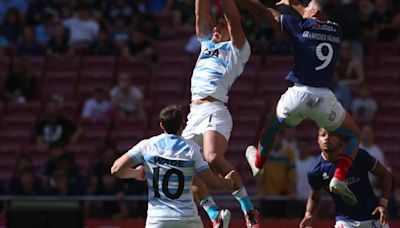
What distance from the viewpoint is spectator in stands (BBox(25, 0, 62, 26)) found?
26.2 metres

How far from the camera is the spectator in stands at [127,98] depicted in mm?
23734

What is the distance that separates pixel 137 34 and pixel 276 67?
8.03 ft

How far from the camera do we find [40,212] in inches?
688

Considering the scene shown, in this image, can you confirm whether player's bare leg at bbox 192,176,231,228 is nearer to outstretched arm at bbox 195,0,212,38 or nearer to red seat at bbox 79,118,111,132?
outstretched arm at bbox 195,0,212,38

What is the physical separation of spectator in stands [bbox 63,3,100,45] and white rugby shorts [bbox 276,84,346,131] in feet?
34.7

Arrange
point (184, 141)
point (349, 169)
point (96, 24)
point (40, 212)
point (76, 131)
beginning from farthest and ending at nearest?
point (96, 24), point (76, 131), point (40, 212), point (349, 169), point (184, 141)

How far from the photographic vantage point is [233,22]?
50.3 feet

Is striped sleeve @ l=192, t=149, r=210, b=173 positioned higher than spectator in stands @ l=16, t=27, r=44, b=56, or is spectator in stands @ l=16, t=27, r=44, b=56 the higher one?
spectator in stands @ l=16, t=27, r=44, b=56

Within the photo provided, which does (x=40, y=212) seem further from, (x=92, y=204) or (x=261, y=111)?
(x=261, y=111)

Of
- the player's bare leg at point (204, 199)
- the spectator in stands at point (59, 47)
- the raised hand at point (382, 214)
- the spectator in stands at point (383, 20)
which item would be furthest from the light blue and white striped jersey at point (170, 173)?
the spectator in stands at point (59, 47)

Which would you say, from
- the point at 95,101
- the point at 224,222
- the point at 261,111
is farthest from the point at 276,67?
the point at 224,222

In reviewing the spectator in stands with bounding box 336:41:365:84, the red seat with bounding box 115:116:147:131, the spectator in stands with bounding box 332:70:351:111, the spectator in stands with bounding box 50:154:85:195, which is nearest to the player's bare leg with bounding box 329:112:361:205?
the spectator in stands with bounding box 50:154:85:195

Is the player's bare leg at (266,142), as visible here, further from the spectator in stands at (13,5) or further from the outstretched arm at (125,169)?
the spectator in stands at (13,5)

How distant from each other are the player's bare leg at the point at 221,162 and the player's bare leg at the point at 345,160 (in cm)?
90
